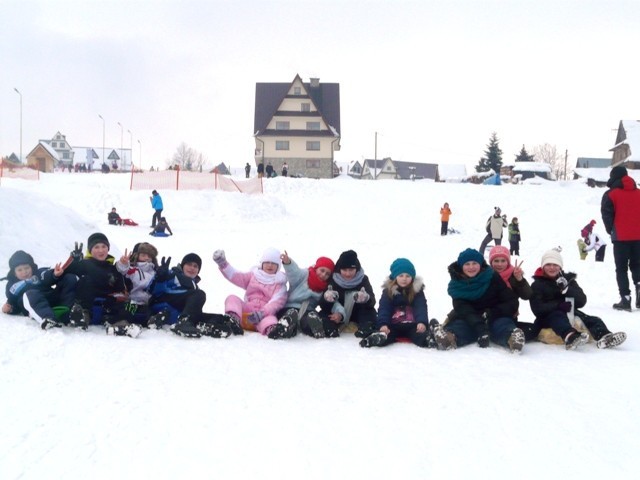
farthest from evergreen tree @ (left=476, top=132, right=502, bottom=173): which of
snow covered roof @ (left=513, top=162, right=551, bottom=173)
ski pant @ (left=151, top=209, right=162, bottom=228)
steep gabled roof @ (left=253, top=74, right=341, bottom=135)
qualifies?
ski pant @ (left=151, top=209, right=162, bottom=228)

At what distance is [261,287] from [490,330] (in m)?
2.69

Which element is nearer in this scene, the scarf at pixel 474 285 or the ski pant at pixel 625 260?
the scarf at pixel 474 285

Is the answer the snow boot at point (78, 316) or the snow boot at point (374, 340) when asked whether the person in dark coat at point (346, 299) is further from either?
the snow boot at point (78, 316)

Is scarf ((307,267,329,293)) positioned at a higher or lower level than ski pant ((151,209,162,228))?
lower

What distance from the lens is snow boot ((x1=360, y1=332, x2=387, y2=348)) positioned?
604 centimetres

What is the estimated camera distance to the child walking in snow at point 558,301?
20.6 ft

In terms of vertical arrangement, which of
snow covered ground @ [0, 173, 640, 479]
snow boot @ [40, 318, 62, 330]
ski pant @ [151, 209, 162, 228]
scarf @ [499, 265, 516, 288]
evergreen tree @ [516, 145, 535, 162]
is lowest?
snow covered ground @ [0, 173, 640, 479]

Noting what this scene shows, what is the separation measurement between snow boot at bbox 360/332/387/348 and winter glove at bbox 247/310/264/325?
54.9 inches

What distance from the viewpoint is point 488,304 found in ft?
21.1

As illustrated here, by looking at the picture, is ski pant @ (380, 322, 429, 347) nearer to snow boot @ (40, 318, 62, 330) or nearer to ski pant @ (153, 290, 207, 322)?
ski pant @ (153, 290, 207, 322)

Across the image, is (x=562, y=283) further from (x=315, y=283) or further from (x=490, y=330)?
(x=315, y=283)

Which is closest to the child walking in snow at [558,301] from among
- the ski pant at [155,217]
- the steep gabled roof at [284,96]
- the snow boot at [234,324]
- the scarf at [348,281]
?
the scarf at [348,281]

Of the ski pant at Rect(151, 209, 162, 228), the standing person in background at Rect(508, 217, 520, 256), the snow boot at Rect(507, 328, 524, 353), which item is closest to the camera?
the snow boot at Rect(507, 328, 524, 353)

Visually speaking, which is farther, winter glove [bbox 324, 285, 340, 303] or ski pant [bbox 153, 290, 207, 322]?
winter glove [bbox 324, 285, 340, 303]
